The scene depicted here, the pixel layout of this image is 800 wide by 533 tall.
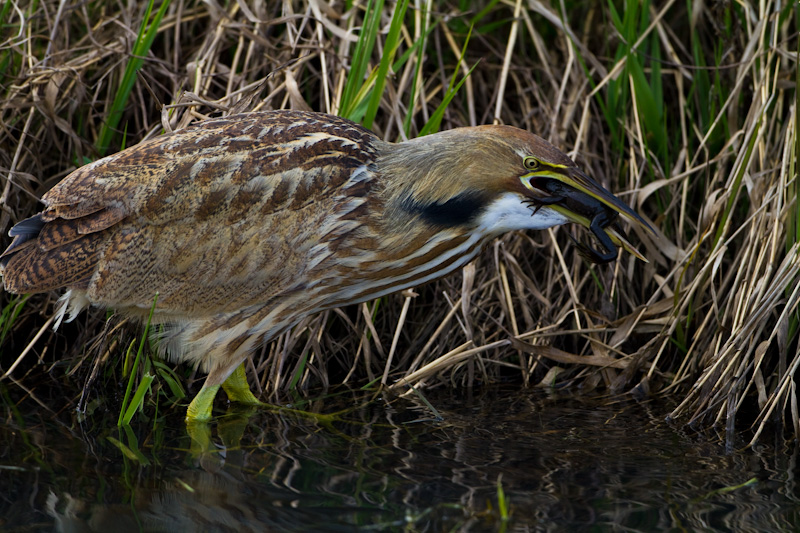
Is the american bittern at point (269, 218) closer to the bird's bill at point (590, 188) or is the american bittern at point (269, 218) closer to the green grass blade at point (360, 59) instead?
the bird's bill at point (590, 188)

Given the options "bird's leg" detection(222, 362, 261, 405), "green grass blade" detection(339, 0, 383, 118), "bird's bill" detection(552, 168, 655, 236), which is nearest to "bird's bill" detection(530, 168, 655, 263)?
"bird's bill" detection(552, 168, 655, 236)

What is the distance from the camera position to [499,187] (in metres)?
2.44

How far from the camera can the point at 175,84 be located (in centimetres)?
334

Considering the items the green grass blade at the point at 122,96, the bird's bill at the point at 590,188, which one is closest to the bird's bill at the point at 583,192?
the bird's bill at the point at 590,188

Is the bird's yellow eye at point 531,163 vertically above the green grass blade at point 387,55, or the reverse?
the green grass blade at point 387,55

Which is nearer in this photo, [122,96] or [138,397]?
[138,397]

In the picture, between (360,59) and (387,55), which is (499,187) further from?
(360,59)

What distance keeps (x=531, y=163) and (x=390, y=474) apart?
866 mm

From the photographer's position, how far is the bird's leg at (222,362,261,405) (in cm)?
272

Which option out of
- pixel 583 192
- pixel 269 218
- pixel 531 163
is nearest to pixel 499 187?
pixel 531 163

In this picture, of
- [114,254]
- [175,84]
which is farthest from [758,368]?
Result: [175,84]

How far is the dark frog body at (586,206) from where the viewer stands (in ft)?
7.86

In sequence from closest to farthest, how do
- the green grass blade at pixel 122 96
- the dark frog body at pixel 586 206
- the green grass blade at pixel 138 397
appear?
the green grass blade at pixel 138 397 → the dark frog body at pixel 586 206 → the green grass blade at pixel 122 96

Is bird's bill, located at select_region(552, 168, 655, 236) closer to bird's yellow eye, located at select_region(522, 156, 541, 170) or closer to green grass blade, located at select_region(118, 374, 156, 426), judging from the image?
A: bird's yellow eye, located at select_region(522, 156, 541, 170)
